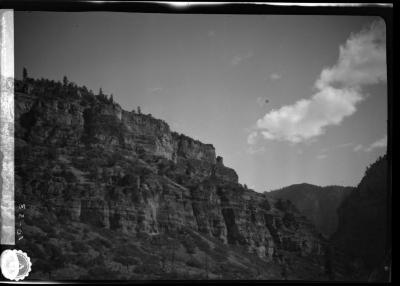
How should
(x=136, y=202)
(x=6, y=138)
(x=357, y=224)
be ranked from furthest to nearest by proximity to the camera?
(x=136, y=202) < (x=357, y=224) < (x=6, y=138)

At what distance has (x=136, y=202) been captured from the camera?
109 feet

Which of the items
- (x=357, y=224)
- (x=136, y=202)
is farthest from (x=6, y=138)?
(x=136, y=202)

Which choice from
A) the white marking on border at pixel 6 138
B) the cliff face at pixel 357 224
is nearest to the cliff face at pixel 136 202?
the cliff face at pixel 357 224

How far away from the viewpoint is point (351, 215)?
85.9 ft

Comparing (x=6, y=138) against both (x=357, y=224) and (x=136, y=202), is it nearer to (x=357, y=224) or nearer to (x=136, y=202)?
(x=357, y=224)

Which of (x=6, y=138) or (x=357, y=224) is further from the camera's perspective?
(x=357, y=224)

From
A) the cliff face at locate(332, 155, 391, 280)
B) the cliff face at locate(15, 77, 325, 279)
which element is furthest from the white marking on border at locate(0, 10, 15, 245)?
the cliff face at locate(332, 155, 391, 280)

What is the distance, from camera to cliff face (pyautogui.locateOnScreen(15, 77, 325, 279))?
22.5 metres

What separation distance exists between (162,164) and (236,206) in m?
7.94

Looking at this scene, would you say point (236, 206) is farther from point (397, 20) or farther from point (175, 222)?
point (397, 20)

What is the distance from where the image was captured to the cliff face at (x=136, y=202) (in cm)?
2248

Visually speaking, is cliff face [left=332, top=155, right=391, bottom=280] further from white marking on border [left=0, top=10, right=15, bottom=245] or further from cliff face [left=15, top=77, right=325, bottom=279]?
white marking on border [left=0, top=10, right=15, bottom=245]

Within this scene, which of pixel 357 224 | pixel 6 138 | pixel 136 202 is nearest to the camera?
pixel 6 138

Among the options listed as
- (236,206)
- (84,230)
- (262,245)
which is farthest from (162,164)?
(84,230)
